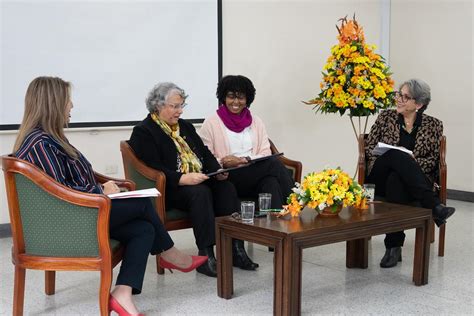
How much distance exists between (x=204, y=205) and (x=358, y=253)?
997mm

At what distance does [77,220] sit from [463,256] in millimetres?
2649

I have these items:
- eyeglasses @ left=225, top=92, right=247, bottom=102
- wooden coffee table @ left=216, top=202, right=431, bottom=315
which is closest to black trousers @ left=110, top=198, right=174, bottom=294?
wooden coffee table @ left=216, top=202, right=431, bottom=315

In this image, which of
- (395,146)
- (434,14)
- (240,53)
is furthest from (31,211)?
(434,14)

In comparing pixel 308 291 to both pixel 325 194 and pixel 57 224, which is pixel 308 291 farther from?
pixel 57 224

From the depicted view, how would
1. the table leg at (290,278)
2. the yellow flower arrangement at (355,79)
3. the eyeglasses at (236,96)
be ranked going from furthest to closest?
the yellow flower arrangement at (355,79) → the eyeglasses at (236,96) → the table leg at (290,278)

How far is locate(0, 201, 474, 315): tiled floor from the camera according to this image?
10.7 ft

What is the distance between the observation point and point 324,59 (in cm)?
657

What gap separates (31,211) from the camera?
115 inches

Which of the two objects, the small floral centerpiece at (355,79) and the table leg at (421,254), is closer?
the table leg at (421,254)

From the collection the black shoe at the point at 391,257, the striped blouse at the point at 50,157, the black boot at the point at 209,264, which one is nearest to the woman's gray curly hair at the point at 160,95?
the black boot at the point at 209,264

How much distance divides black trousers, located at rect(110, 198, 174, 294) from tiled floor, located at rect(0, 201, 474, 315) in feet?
0.97

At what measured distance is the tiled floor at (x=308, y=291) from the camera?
327cm

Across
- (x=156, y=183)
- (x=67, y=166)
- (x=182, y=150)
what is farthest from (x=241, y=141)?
(x=67, y=166)

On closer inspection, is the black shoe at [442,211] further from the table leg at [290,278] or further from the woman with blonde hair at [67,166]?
the woman with blonde hair at [67,166]
